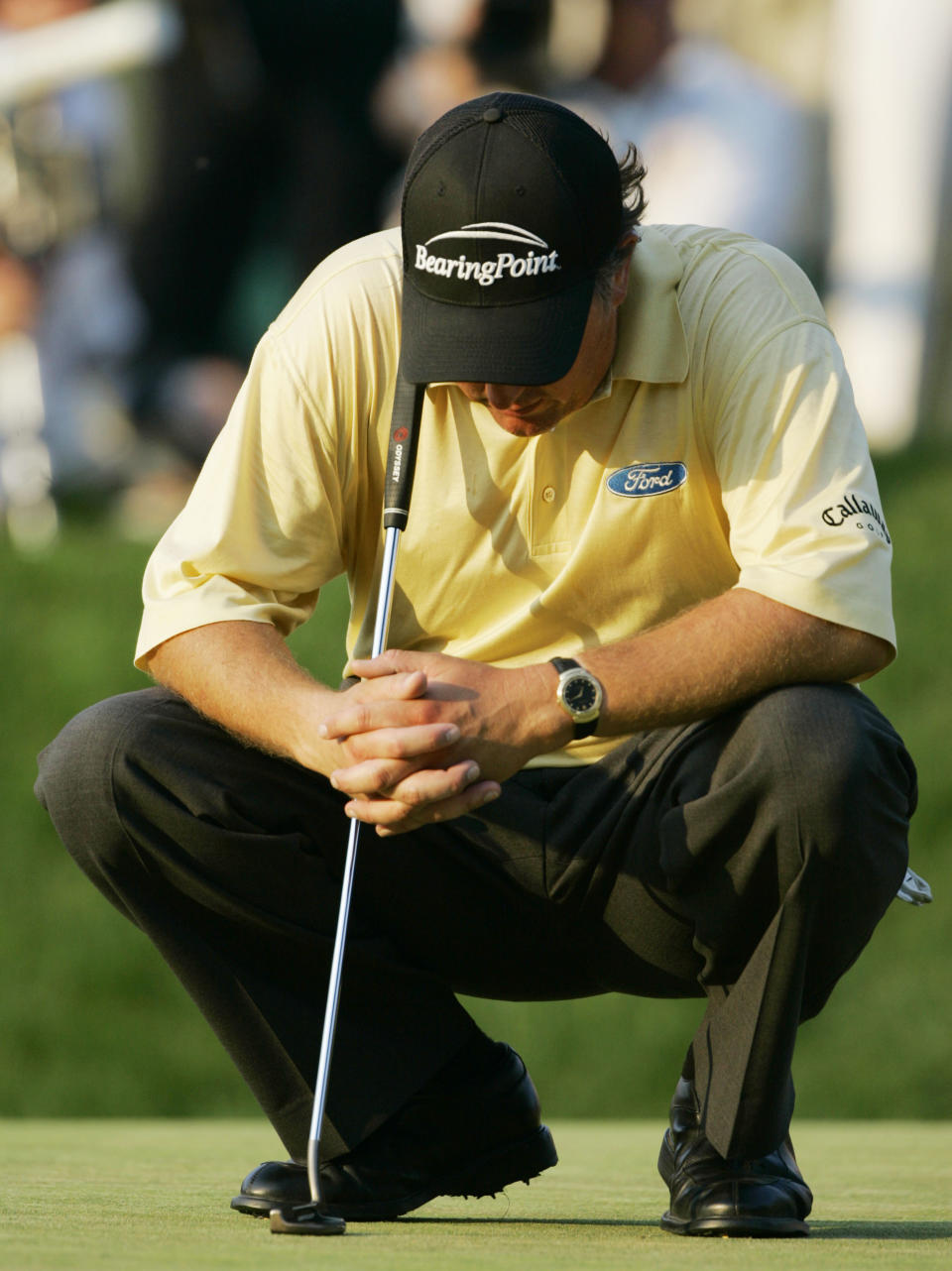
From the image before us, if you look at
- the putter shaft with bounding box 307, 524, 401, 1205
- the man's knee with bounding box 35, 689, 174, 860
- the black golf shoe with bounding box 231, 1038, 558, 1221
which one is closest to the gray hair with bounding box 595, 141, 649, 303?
the putter shaft with bounding box 307, 524, 401, 1205

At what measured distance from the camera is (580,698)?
2.15 m

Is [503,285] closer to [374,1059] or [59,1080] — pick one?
[374,1059]

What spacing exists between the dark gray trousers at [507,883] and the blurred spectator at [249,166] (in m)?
5.15

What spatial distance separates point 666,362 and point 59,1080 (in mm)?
4548

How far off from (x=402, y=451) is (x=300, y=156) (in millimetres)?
5361

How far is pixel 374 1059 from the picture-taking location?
226cm

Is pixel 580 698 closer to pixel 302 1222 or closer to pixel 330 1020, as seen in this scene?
pixel 330 1020

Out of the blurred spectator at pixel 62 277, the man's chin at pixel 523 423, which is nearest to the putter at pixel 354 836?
the man's chin at pixel 523 423

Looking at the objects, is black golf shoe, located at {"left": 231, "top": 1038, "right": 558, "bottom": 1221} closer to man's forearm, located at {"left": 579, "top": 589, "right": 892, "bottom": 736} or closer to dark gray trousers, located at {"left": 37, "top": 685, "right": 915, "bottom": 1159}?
dark gray trousers, located at {"left": 37, "top": 685, "right": 915, "bottom": 1159}

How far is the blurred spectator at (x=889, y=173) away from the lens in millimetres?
7223

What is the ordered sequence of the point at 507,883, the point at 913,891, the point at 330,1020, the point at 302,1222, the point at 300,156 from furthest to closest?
1. the point at 300,156
2. the point at 507,883
3. the point at 913,891
4. the point at 330,1020
5. the point at 302,1222

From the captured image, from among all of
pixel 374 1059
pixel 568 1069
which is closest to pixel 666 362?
pixel 374 1059

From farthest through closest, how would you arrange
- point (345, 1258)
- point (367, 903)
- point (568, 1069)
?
point (568, 1069)
point (367, 903)
point (345, 1258)

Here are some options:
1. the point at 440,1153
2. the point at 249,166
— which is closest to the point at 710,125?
the point at 249,166
